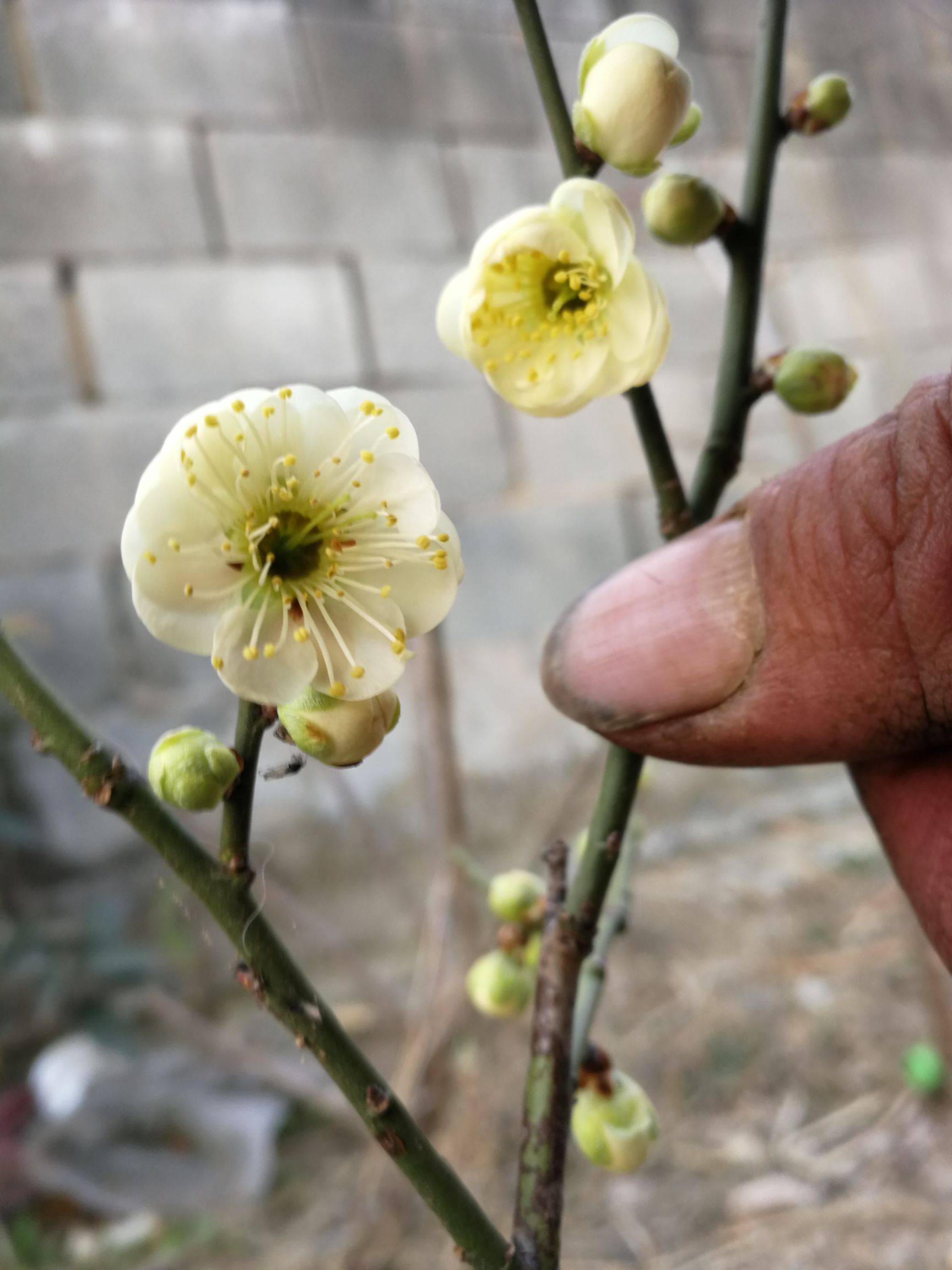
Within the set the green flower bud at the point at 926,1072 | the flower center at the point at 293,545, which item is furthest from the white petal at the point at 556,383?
the green flower bud at the point at 926,1072

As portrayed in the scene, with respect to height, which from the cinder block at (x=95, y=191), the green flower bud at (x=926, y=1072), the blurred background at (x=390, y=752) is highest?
the cinder block at (x=95, y=191)

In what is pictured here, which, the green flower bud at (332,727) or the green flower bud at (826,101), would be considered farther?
the green flower bud at (826,101)

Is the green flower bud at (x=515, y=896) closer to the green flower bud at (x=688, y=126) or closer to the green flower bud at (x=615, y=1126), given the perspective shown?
the green flower bud at (x=615, y=1126)

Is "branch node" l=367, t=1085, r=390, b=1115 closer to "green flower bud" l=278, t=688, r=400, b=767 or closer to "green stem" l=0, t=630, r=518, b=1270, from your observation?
"green stem" l=0, t=630, r=518, b=1270

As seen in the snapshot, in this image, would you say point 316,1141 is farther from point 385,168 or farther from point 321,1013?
point 385,168

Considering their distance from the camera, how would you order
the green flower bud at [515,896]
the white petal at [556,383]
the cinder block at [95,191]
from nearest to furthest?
1. the white petal at [556,383]
2. the green flower bud at [515,896]
3. the cinder block at [95,191]

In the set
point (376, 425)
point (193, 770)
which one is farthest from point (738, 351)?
point (193, 770)

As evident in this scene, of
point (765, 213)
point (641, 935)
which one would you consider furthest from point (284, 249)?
point (765, 213)

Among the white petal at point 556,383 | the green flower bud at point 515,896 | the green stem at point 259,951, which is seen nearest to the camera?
the green stem at point 259,951

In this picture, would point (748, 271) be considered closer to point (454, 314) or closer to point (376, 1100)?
point (454, 314)
